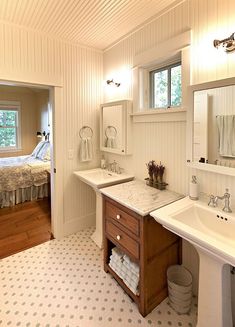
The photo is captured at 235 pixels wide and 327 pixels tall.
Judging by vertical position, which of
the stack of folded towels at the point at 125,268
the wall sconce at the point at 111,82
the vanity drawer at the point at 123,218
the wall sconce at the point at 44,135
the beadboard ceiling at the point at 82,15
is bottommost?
the stack of folded towels at the point at 125,268

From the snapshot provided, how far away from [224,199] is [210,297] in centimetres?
68

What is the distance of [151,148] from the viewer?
2254 millimetres

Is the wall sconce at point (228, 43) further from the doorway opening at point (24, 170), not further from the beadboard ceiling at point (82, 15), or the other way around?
the doorway opening at point (24, 170)

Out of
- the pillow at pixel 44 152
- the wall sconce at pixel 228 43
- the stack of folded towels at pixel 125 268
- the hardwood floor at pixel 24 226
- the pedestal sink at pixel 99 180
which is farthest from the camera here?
the pillow at pixel 44 152

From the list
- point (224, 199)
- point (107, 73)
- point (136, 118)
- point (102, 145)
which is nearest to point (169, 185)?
point (224, 199)

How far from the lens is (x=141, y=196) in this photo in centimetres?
190

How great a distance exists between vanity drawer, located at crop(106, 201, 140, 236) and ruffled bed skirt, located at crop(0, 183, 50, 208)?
2744mm

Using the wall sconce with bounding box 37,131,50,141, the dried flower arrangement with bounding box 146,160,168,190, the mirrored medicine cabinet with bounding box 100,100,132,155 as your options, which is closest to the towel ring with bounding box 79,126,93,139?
the mirrored medicine cabinet with bounding box 100,100,132,155

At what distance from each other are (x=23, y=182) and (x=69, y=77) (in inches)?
94.0

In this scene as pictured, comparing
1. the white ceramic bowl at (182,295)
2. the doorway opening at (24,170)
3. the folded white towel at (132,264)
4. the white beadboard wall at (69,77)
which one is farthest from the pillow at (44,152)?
the white ceramic bowl at (182,295)

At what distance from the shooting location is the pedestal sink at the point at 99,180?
2.34m

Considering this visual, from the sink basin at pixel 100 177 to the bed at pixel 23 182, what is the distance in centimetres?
173

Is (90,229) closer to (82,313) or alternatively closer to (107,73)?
(82,313)

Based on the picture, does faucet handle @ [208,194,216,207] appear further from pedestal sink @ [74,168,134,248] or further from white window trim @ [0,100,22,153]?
white window trim @ [0,100,22,153]
